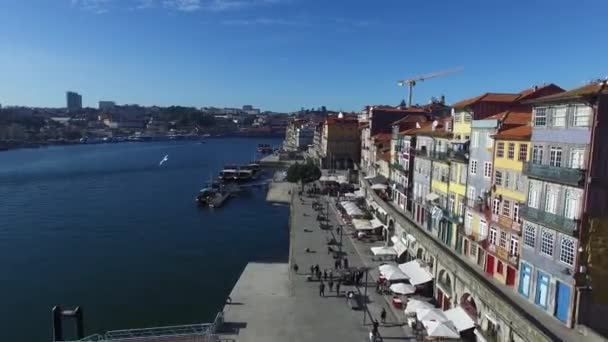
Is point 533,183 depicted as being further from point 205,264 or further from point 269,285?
point 205,264

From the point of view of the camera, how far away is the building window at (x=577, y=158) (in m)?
18.6

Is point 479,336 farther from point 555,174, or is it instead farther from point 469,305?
point 555,174

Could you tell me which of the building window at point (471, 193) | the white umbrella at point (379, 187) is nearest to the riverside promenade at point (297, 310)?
the building window at point (471, 193)

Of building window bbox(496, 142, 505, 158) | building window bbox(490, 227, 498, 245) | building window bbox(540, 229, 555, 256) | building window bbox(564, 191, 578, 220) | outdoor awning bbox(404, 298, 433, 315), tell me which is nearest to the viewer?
building window bbox(564, 191, 578, 220)

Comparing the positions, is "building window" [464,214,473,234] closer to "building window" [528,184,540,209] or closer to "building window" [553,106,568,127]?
"building window" [528,184,540,209]

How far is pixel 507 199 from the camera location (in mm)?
25000

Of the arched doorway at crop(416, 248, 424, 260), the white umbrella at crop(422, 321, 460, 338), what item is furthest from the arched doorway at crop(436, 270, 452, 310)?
the white umbrella at crop(422, 321, 460, 338)

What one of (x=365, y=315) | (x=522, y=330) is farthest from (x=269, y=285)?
(x=522, y=330)

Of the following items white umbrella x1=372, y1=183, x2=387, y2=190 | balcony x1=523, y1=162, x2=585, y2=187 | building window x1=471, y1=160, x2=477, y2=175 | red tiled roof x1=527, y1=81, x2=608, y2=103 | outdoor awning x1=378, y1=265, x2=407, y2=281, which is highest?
red tiled roof x1=527, y1=81, x2=608, y2=103

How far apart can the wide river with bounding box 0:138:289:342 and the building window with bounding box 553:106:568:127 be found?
75.1ft

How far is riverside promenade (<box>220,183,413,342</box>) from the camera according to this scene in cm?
2331

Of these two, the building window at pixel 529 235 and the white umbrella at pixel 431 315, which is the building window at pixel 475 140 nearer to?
the building window at pixel 529 235

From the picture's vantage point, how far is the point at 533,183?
21.3 m

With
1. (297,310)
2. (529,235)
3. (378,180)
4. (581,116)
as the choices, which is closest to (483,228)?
(529,235)
